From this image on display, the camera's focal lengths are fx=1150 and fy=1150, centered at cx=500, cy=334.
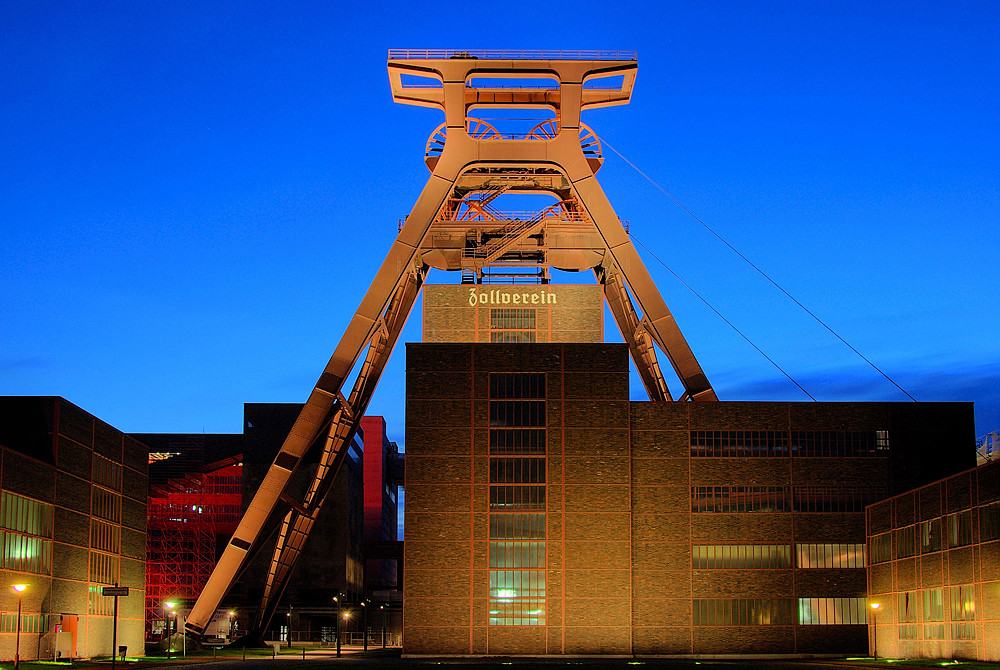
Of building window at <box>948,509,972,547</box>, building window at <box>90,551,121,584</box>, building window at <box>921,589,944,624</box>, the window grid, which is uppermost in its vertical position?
the window grid

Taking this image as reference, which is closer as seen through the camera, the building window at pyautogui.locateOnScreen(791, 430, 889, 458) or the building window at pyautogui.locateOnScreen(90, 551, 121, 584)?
the building window at pyautogui.locateOnScreen(90, 551, 121, 584)

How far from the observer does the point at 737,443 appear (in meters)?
51.4

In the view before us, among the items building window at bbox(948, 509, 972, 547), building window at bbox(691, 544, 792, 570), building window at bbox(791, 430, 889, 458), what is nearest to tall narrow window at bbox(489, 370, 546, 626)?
building window at bbox(691, 544, 792, 570)

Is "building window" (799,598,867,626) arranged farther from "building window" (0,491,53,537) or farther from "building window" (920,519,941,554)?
"building window" (0,491,53,537)

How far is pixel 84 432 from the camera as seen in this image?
45.4m

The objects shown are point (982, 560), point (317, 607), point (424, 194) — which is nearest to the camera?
point (982, 560)

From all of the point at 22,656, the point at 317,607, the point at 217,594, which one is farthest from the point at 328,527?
the point at 22,656

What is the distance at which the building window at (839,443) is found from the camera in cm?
5153

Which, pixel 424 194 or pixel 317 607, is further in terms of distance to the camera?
pixel 317 607

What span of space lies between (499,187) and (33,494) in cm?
2663

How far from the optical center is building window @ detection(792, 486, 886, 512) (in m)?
51.0

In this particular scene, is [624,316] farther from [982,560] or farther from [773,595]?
[982,560]

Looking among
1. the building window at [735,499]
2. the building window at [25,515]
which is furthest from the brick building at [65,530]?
the building window at [735,499]

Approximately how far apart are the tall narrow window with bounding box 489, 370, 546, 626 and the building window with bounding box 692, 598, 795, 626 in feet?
23.0
